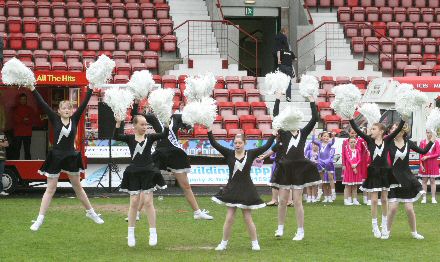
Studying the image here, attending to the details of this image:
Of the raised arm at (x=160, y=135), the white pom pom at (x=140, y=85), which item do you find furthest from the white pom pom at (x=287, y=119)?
the white pom pom at (x=140, y=85)

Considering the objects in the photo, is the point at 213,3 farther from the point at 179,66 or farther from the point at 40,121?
the point at 40,121

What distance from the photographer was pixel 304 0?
3033 centimetres

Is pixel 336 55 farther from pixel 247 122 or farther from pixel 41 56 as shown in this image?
pixel 41 56

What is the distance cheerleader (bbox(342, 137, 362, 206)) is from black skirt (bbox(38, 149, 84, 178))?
6.87m

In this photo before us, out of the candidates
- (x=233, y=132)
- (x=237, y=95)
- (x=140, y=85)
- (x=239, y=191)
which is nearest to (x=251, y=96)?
(x=237, y=95)

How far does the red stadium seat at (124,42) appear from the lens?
26.5m

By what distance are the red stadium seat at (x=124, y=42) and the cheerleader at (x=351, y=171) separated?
9.40 metres

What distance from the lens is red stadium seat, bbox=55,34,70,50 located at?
26.1 meters

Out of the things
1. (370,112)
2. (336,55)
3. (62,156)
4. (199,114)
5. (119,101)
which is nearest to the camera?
(199,114)

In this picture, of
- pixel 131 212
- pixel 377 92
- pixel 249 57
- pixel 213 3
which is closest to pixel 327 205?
pixel 377 92

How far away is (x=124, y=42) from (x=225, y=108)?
3889mm

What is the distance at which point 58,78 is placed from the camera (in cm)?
1950

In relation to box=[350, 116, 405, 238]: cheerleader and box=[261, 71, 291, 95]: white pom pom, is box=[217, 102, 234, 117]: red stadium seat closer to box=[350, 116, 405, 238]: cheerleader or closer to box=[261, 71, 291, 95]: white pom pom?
box=[350, 116, 405, 238]: cheerleader

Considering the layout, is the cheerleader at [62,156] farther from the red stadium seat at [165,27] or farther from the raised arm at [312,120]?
the red stadium seat at [165,27]
